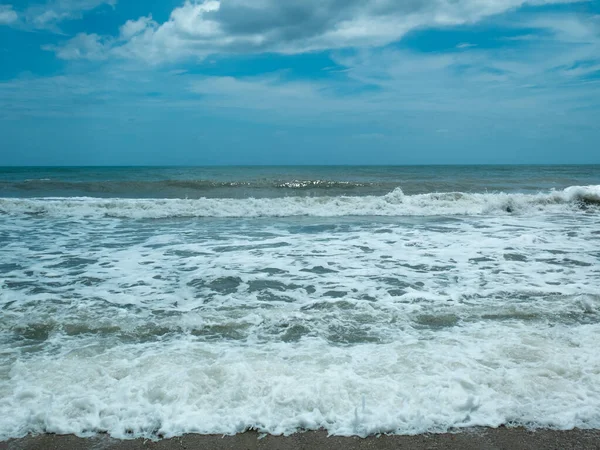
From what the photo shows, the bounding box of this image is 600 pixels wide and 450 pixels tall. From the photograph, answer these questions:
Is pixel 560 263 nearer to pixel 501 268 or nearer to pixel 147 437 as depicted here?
pixel 501 268

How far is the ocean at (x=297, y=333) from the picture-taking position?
284 centimetres

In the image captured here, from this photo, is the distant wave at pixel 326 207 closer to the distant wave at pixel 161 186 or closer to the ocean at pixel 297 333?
the ocean at pixel 297 333

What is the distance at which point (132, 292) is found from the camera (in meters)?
5.47

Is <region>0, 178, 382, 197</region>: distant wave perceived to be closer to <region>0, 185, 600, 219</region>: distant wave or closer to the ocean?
<region>0, 185, 600, 219</region>: distant wave

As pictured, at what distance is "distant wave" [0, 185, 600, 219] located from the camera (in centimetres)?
1388

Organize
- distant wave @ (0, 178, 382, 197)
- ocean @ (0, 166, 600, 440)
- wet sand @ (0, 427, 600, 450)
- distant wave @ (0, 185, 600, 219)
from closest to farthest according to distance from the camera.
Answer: wet sand @ (0, 427, 600, 450), ocean @ (0, 166, 600, 440), distant wave @ (0, 185, 600, 219), distant wave @ (0, 178, 382, 197)

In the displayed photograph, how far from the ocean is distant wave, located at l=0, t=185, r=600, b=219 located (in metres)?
4.45

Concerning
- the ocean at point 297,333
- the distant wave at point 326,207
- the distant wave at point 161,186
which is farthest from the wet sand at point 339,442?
the distant wave at point 161,186

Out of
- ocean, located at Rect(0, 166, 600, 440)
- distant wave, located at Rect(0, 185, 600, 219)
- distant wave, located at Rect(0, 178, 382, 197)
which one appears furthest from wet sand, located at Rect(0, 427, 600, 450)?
distant wave, located at Rect(0, 178, 382, 197)

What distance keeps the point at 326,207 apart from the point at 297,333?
37.5 feet

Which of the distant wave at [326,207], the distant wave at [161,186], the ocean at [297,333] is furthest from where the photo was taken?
the distant wave at [161,186]

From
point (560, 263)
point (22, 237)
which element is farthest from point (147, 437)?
point (22, 237)

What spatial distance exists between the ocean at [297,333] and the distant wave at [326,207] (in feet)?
14.6

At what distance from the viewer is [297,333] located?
4.10 m
